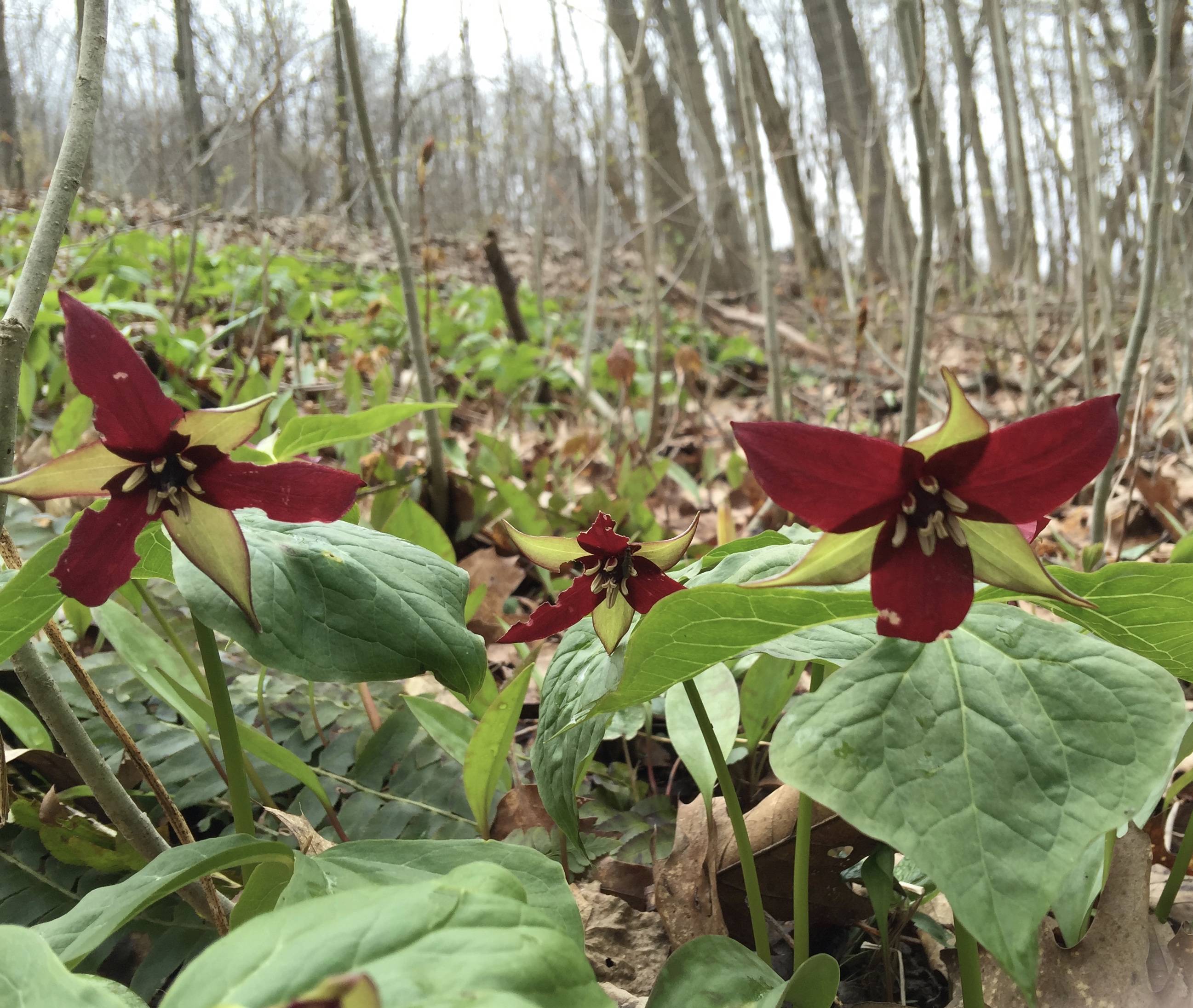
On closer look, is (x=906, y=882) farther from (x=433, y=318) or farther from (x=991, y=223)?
(x=991, y=223)

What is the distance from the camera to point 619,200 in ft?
19.4

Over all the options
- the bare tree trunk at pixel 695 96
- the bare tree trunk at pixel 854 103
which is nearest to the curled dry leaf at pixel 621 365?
the bare tree trunk at pixel 695 96

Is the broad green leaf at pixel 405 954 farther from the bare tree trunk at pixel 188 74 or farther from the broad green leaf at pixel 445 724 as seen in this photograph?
the bare tree trunk at pixel 188 74

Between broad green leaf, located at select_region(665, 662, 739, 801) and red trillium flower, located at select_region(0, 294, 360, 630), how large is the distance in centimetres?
53

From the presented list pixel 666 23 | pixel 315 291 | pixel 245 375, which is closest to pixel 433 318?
pixel 315 291

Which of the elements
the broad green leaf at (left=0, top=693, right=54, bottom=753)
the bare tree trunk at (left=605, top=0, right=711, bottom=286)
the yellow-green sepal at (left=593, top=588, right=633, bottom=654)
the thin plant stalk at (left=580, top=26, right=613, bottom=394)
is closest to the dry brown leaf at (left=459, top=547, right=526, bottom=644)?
the broad green leaf at (left=0, top=693, right=54, bottom=753)

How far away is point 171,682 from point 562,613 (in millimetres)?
587

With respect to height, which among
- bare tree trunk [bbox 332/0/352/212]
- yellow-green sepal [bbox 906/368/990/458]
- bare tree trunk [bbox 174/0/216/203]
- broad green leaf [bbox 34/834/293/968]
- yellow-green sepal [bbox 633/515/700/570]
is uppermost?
bare tree trunk [bbox 332/0/352/212]

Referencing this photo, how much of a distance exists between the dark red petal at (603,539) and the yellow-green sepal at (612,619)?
44mm

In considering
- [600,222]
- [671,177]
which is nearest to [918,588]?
[600,222]

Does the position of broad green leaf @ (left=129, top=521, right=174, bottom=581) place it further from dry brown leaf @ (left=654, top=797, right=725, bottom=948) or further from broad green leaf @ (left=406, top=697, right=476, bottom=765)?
dry brown leaf @ (left=654, top=797, right=725, bottom=948)

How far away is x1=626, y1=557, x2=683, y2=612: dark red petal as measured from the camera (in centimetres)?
85

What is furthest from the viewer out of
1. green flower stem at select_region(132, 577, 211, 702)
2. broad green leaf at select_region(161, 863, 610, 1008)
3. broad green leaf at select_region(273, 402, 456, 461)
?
broad green leaf at select_region(273, 402, 456, 461)

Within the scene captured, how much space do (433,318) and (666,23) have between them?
260cm
